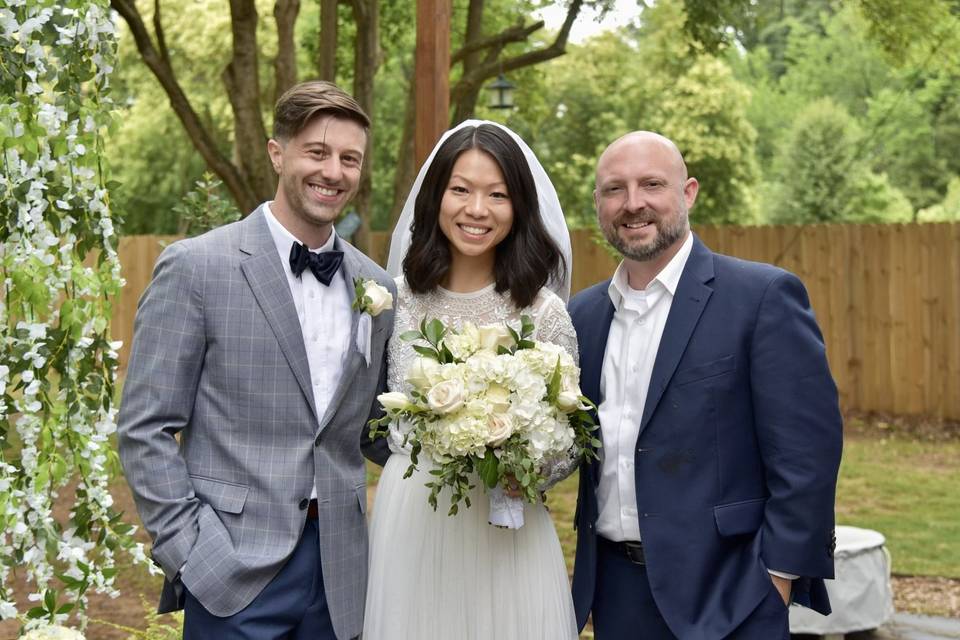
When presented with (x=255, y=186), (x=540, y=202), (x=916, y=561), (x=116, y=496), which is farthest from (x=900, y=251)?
(x=540, y=202)

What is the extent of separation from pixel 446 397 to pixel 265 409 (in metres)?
0.53

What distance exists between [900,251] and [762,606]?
12.1m

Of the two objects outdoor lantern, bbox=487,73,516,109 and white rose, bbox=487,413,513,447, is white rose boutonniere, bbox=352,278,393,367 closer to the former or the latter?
white rose, bbox=487,413,513,447

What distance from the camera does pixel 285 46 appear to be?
10328mm

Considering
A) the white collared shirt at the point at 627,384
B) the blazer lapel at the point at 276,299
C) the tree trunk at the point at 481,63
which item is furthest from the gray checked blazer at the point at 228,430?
the tree trunk at the point at 481,63

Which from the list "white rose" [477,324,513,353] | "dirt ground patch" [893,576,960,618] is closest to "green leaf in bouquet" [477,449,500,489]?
"white rose" [477,324,513,353]

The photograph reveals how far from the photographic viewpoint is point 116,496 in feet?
37.0

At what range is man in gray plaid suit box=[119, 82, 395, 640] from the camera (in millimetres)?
3250

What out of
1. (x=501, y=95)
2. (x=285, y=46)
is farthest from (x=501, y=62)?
(x=501, y=95)

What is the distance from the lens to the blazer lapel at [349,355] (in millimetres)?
3396

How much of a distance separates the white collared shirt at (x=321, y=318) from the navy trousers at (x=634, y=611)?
3.47 ft

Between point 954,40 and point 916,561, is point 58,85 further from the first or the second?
point 954,40

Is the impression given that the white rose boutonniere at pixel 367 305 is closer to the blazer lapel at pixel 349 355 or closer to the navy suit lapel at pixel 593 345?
the blazer lapel at pixel 349 355

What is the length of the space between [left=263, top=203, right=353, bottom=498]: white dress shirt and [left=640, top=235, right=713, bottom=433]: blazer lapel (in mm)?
950
